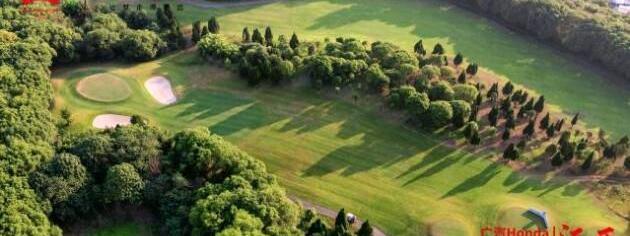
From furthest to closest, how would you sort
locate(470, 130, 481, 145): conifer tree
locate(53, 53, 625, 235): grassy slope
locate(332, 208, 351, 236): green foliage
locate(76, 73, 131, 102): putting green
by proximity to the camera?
locate(76, 73, 131, 102): putting green, locate(470, 130, 481, 145): conifer tree, locate(53, 53, 625, 235): grassy slope, locate(332, 208, 351, 236): green foliage

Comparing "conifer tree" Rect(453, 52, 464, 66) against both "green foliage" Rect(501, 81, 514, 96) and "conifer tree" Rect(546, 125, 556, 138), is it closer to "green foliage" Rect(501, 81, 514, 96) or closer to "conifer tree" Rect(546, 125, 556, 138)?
"green foliage" Rect(501, 81, 514, 96)

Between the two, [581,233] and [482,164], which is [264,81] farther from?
[581,233]

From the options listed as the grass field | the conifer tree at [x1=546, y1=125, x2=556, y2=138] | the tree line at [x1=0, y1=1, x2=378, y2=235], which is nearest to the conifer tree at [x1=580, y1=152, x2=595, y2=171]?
the conifer tree at [x1=546, y1=125, x2=556, y2=138]

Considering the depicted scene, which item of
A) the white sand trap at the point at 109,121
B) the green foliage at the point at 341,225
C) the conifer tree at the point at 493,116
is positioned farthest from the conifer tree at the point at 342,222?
the white sand trap at the point at 109,121

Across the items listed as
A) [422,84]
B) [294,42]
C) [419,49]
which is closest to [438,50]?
[419,49]

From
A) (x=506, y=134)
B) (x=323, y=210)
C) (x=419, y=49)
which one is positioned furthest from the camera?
(x=419, y=49)

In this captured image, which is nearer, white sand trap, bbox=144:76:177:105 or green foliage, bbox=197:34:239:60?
white sand trap, bbox=144:76:177:105

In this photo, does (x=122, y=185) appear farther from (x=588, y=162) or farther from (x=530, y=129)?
(x=588, y=162)
